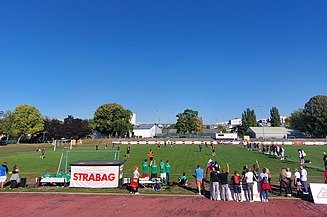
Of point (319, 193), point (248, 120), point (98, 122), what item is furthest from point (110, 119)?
point (319, 193)

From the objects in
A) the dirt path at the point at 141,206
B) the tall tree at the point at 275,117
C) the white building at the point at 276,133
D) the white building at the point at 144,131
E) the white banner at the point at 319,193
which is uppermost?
the tall tree at the point at 275,117

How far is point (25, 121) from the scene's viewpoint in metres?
95.1

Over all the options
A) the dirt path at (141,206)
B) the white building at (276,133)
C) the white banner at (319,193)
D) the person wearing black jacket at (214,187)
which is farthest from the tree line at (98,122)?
the white banner at (319,193)

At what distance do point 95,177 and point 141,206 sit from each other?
6201 mm

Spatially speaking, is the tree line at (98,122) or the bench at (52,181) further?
the tree line at (98,122)

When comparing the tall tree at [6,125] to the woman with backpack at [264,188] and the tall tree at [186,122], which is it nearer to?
the tall tree at [186,122]

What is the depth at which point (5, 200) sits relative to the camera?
58.5 feet

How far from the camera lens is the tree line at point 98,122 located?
96250mm

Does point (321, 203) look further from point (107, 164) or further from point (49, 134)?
point (49, 134)

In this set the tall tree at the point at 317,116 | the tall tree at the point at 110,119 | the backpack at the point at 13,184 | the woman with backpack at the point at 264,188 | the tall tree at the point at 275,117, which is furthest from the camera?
the tall tree at the point at 275,117

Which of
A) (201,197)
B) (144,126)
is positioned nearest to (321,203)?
(201,197)

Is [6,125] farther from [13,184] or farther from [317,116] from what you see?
[317,116]

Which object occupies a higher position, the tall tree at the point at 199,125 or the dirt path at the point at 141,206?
the tall tree at the point at 199,125

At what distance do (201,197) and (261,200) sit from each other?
342 cm
